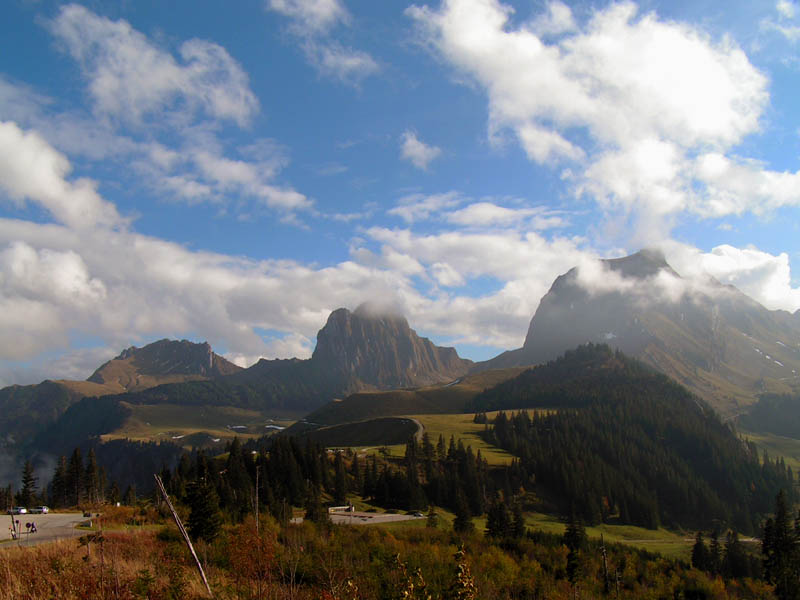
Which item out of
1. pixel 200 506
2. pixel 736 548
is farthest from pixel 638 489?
pixel 200 506

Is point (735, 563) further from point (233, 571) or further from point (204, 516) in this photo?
point (233, 571)

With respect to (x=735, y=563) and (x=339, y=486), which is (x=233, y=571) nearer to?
(x=339, y=486)

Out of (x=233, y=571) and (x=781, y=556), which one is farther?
(x=781, y=556)

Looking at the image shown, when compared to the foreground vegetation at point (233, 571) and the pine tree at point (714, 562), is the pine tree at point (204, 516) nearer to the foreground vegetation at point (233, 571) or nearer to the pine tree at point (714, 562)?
the foreground vegetation at point (233, 571)

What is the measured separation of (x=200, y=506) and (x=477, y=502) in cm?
11241

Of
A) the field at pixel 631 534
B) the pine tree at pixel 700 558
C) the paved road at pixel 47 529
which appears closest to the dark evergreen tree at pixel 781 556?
the pine tree at pixel 700 558

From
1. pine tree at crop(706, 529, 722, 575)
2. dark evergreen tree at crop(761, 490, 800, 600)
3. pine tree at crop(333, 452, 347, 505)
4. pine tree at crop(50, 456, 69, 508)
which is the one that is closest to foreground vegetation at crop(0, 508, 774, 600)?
dark evergreen tree at crop(761, 490, 800, 600)

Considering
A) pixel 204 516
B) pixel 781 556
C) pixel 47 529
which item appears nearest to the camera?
pixel 204 516

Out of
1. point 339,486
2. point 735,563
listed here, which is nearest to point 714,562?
point 735,563

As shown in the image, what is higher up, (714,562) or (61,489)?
(61,489)

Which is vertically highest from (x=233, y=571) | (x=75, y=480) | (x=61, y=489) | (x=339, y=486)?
(x=233, y=571)

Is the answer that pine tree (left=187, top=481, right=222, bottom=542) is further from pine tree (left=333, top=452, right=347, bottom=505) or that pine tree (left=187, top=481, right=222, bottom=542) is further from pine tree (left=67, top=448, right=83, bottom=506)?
pine tree (left=67, top=448, right=83, bottom=506)

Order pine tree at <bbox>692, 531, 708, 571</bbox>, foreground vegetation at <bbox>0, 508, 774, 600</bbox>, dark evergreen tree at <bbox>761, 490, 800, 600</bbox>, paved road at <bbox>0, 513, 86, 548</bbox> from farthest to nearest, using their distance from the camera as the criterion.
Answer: pine tree at <bbox>692, 531, 708, 571</bbox>
dark evergreen tree at <bbox>761, 490, 800, 600</bbox>
paved road at <bbox>0, 513, 86, 548</bbox>
foreground vegetation at <bbox>0, 508, 774, 600</bbox>

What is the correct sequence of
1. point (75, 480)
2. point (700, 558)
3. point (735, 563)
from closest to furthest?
point (700, 558)
point (735, 563)
point (75, 480)
